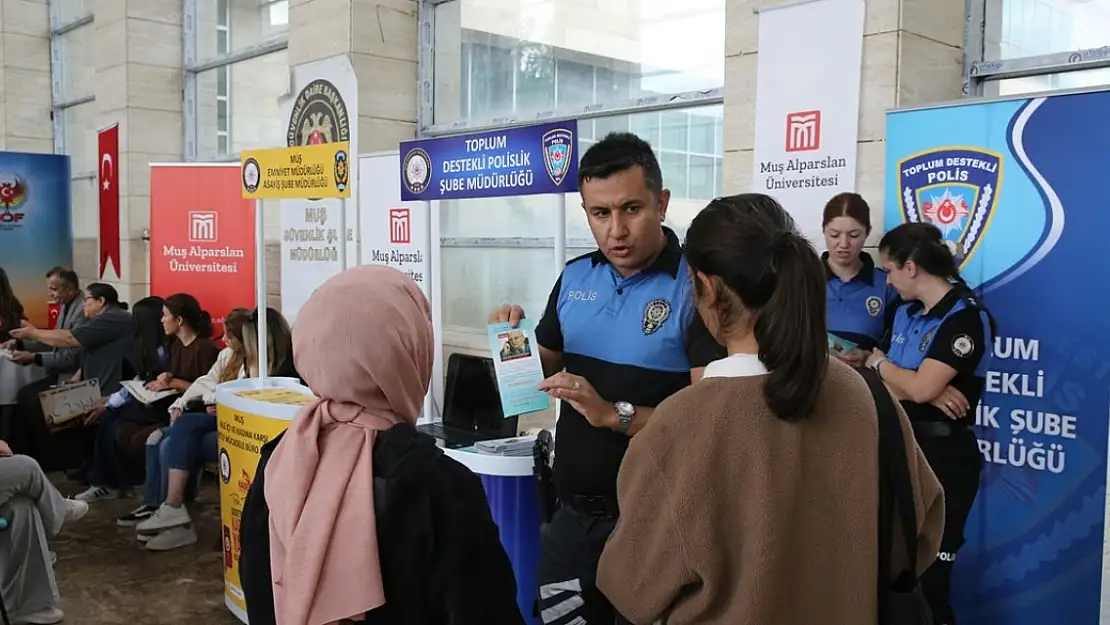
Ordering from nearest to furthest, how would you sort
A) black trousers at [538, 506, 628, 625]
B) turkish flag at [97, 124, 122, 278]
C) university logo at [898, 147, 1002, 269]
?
1. black trousers at [538, 506, 628, 625]
2. university logo at [898, 147, 1002, 269]
3. turkish flag at [97, 124, 122, 278]

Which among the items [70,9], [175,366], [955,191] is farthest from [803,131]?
[70,9]

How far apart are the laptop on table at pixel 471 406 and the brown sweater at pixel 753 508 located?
177cm

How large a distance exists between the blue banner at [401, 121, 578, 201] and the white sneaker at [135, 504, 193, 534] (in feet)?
7.00

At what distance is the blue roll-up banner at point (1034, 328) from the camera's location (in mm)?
2656

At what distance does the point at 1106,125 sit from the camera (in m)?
2.59

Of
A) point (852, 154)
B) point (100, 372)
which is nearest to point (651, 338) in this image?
point (852, 154)

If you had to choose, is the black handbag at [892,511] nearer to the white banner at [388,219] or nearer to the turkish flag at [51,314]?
the white banner at [388,219]

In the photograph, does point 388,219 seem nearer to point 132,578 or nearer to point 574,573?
point 132,578

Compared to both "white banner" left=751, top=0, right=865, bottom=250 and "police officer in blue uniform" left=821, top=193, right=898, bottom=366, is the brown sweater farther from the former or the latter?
"white banner" left=751, top=0, right=865, bottom=250

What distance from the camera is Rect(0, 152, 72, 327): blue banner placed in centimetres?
732

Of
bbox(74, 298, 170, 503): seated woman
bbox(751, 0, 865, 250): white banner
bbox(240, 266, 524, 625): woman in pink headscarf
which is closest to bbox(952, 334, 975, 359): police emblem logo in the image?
bbox(751, 0, 865, 250): white banner

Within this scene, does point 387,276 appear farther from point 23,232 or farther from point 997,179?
point 23,232

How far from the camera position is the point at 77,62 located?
30.8 feet

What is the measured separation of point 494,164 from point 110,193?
21.1 ft
